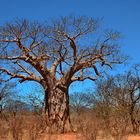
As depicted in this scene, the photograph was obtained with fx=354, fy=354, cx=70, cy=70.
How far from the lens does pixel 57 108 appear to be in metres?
19.3

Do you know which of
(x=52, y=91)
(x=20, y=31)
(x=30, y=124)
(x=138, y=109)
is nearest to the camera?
(x=30, y=124)

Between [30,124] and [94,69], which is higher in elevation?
[94,69]

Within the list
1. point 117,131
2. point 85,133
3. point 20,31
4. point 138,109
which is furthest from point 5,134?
point 138,109

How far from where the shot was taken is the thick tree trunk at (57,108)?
19.1 meters

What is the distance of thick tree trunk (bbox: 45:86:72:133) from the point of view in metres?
19.1

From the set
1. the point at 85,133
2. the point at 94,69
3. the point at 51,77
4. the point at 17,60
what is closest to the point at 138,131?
the point at 94,69

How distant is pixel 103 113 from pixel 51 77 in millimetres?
5305

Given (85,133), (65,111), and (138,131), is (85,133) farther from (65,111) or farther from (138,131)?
(138,131)

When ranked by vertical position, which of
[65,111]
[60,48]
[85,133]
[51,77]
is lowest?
[85,133]

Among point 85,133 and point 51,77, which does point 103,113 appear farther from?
point 85,133

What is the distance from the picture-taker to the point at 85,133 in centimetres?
1187

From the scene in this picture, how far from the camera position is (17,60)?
19.1 meters

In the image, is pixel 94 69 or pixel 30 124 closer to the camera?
pixel 30 124

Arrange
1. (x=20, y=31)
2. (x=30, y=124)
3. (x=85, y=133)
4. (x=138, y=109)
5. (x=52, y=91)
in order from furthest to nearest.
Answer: (x=138, y=109), (x=52, y=91), (x=20, y=31), (x=85, y=133), (x=30, y=124)
